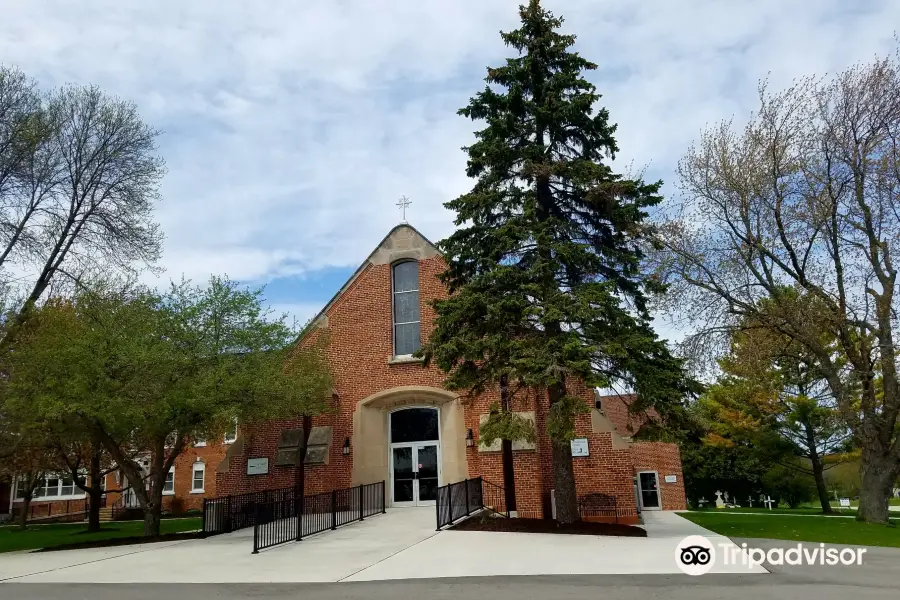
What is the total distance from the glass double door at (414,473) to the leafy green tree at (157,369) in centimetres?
425

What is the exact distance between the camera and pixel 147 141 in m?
19.8

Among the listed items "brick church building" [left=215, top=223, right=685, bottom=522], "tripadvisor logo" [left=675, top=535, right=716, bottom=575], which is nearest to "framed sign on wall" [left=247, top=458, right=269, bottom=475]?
"brick church building" [left=215, top=223, right=685, bottom=522]

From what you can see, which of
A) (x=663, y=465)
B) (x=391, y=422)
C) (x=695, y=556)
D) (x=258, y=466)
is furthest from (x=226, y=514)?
(x=663, y=465)

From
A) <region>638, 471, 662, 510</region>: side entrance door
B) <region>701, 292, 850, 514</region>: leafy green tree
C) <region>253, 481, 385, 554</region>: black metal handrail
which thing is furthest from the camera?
<region>638, 471, 662, 510</region>: side entrance door

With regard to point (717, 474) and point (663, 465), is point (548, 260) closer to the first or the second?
point (663, 465)

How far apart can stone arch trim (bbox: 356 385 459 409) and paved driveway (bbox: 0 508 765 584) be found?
5.34 metres

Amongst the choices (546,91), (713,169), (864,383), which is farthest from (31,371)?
(864,383)

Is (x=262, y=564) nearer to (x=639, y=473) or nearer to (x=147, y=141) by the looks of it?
(x=147, y=141)

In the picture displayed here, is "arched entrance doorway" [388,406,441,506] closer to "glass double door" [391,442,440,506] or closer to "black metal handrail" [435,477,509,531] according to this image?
"glass double door" [391,442,440,506]

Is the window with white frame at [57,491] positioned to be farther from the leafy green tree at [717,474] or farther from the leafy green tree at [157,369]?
the leafy green tree at [717,474]

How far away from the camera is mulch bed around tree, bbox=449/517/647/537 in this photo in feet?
44.7

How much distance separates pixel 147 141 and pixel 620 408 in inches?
976

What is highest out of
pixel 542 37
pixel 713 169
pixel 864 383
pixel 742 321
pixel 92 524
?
pixel 542 37

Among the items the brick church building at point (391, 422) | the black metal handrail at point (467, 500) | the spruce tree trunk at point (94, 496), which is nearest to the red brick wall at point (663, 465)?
the brick church building at point (391, 422)
